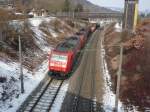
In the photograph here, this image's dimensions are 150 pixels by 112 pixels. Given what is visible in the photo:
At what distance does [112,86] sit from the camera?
31547mm

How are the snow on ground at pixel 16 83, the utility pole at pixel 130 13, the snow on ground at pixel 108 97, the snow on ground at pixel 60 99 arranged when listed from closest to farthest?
the snow on ground at pixel 60 99 → the snow on ground at pixel 16 83 → the snow on ground at pixel 108 97 → the utility pole at pixel 130 13

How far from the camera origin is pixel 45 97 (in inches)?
1073

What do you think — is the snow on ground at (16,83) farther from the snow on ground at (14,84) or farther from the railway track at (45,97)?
the railway track at (45,97)

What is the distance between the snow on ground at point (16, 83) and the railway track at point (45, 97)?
0.99 meters

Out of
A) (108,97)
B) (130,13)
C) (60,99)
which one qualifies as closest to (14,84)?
(60,99)

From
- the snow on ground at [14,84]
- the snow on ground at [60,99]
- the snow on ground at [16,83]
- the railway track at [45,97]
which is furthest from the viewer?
the snow on ground at [14,84]

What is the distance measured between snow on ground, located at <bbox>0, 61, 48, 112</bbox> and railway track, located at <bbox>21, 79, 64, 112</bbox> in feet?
3.24

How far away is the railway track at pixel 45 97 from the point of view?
969 inches

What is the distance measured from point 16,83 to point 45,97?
427cm

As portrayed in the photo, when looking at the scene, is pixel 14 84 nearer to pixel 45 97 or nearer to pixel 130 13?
pixel 45 97

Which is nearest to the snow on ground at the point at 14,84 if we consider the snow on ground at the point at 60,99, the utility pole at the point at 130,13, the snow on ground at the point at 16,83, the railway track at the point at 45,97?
the snow on ground at the point at 16,83

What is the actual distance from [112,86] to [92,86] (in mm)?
2281

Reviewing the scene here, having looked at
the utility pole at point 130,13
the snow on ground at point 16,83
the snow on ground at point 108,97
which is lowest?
the snow on ground at point 108,97

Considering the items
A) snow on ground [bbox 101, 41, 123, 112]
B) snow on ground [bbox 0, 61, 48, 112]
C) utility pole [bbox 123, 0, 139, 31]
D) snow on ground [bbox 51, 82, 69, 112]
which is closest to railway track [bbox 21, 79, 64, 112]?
snow on ground [bbox 51, 82, 69, 112]
